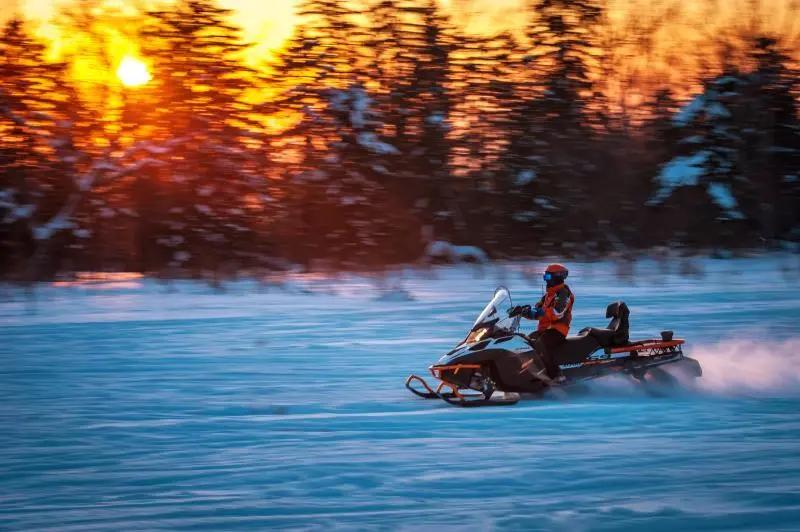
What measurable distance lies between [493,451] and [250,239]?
85.0ft

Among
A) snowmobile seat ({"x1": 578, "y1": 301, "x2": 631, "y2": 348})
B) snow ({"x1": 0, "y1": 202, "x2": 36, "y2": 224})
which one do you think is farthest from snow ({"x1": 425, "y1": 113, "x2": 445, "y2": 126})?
snowmobile seat ({"x1": 578, "y1": 301, "x2": 631, "y2": 348})

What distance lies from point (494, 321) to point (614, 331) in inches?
49.4

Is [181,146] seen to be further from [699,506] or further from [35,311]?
[699,506]

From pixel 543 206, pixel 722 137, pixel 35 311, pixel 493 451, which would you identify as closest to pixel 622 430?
pixel 493 451

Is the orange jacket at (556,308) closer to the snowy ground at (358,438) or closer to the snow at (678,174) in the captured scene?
the snowy ground at (358,438)

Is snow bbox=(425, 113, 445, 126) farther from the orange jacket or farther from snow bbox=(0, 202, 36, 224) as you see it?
the orange jacket

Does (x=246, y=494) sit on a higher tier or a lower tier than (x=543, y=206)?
lower

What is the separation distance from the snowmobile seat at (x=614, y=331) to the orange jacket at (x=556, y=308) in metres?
0.28

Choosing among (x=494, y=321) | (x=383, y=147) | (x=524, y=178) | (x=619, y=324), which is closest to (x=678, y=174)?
(x=524, y=178)

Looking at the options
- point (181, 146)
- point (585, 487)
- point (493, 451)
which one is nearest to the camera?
point (585, 487)

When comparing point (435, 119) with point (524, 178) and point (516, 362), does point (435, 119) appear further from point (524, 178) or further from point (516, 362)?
point (516, 362)

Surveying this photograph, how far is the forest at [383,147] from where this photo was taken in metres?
30.9

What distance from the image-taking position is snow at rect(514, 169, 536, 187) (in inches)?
1396

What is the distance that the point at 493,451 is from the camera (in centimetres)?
748
